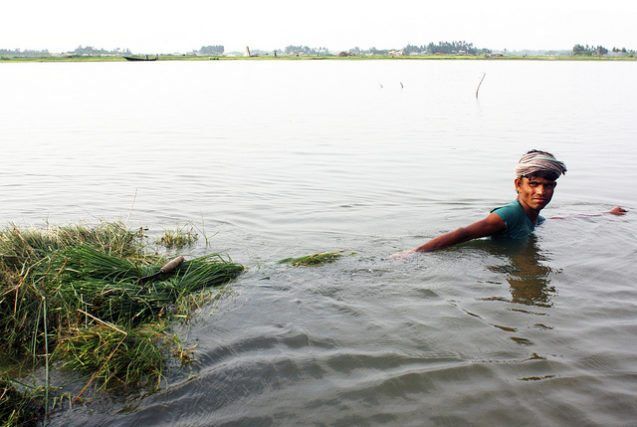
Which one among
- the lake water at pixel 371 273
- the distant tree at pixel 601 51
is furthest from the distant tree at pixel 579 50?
the lake water at pixel 371 273

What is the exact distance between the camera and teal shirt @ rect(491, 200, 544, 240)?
18.4 feet

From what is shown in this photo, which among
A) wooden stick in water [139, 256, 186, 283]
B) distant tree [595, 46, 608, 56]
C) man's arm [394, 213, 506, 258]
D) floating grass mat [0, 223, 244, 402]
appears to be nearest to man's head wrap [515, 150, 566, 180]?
man's arm [394, 213, 506, 258]

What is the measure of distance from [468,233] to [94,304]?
336 centimetres

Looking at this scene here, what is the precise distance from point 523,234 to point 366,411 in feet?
11.1

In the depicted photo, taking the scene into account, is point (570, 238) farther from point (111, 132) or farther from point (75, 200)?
point (111, 132)

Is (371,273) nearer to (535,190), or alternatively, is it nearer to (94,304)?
(535,190)

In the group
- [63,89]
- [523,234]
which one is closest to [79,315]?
[523,234]

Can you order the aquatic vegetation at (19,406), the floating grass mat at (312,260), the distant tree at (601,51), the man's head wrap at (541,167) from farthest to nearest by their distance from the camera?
the distant tree at (601,51) → the floating grass mat at (312,260) → the man's head wrap at (541,167) → the aquatic vegetation at (19,406)

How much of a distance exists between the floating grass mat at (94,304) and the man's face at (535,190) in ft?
9.93

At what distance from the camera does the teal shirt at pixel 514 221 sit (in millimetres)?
5621

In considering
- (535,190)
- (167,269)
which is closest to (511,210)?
(535,190)

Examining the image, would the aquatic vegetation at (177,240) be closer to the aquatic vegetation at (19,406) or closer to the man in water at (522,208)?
the man in water at (522,208)

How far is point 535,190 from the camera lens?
5.51 metres

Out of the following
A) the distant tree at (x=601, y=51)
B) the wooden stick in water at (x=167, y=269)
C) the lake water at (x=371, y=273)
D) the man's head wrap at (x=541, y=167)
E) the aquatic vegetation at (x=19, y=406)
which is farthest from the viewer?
the distant tree at (x=601, y=51)
